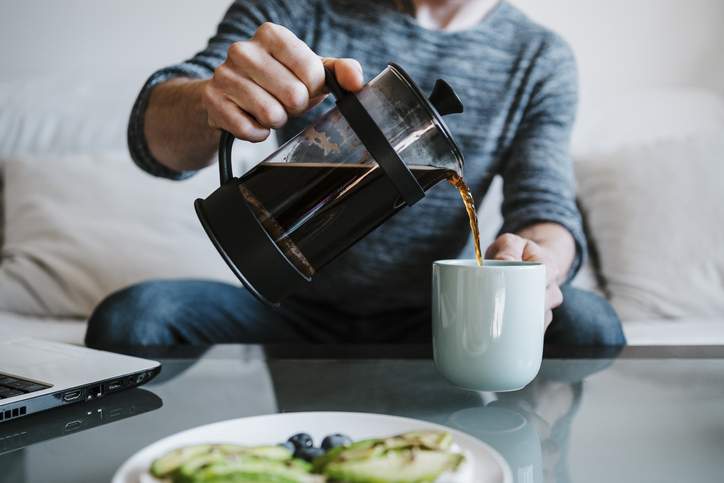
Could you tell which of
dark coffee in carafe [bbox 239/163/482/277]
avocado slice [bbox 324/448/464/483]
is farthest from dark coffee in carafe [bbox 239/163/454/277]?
avocado slice [bbox 324/448/464/483]

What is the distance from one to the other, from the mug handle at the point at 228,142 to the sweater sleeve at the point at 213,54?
34 cm

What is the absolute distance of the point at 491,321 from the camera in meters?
0.60

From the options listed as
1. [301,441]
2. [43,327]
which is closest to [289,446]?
[301,441]

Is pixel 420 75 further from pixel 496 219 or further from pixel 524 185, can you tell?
pixel 496 219

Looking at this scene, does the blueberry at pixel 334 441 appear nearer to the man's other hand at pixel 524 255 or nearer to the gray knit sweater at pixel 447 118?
the man's other hand at pixel 524 255

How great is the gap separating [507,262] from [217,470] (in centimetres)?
41

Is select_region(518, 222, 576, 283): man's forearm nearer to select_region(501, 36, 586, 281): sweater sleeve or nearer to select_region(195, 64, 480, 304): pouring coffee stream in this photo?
select_region(501, 36, 586, 281): sweater sleeve

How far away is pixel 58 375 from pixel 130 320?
306mm

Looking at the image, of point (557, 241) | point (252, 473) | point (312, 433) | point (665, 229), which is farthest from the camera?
point (665, 229)

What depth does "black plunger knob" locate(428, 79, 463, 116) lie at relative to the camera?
570 millimetres

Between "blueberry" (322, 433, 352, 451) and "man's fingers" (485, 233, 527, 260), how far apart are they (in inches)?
13.9

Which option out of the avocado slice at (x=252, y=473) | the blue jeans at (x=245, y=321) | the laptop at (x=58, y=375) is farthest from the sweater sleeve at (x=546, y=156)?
the avocado slice at (x=252, y=473)

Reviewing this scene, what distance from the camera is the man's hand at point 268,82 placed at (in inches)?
23.6

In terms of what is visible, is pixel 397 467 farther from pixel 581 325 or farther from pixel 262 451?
pixel 581 325
